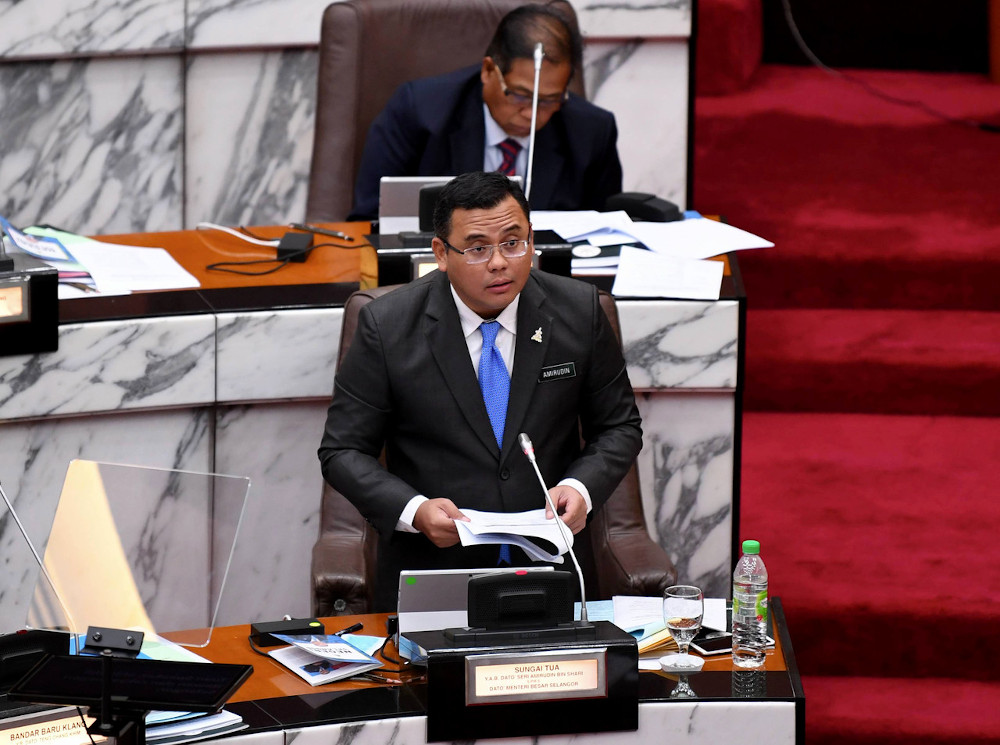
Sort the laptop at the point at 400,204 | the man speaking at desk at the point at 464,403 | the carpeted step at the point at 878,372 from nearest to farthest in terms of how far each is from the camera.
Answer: the man speaking at desk at the point at 464,403, the laptop at the point at 400,204, the carpeted step at the point at 878,372

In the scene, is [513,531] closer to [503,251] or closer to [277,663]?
[277,663]

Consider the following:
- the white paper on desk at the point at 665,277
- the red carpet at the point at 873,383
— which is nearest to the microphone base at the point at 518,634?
the white paper on desk at the point at 665,277

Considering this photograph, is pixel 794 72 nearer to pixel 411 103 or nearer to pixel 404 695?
pixel 411 103

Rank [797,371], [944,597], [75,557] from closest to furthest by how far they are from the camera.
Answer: [75,557] → [944,597] → [797,371]

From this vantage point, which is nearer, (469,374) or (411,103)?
(469,374)

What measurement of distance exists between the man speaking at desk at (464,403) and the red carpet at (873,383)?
0.84 metres

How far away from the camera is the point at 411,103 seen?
344cm

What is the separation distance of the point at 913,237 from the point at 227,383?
2.12m

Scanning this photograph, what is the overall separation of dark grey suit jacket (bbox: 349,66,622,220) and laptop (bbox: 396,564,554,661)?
157 cm

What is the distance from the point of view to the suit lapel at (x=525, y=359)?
243 centimetres

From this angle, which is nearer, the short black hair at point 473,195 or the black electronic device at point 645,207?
the short black hair at point 473,195

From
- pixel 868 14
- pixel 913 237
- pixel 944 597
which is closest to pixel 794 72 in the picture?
pixel 868 14

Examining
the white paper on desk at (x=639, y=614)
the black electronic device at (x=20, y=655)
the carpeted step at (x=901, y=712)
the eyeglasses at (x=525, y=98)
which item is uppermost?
the eyeglasses at (x=525, y=98)

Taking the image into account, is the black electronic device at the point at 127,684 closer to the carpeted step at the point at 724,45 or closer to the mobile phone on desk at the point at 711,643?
the mobile phone on desk at the point at 711,643
